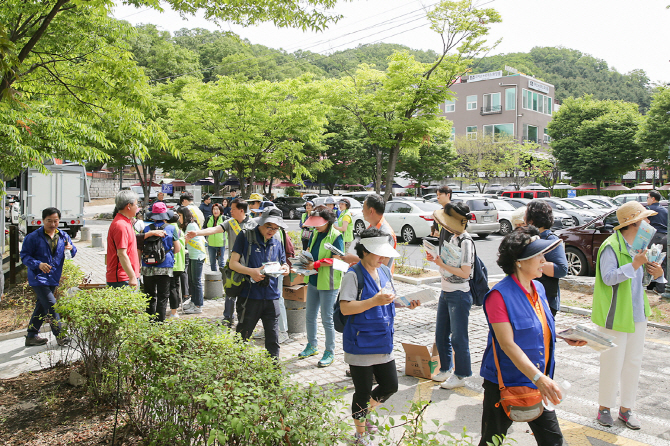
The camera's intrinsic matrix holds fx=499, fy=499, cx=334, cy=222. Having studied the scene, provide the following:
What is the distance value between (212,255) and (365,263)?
7.65 m

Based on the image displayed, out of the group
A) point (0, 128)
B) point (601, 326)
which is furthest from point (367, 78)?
point (601, 326)

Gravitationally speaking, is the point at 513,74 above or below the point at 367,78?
above

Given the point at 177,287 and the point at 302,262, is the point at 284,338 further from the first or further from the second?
the point at 177,287

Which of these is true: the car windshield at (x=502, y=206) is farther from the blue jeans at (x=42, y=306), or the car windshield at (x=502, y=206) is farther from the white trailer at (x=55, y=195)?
the blue jeans at (x=42, y=306)

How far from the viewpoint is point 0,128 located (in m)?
6.29

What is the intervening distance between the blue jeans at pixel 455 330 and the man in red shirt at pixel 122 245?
11.0 ft

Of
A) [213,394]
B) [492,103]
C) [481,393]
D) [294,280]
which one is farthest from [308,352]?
[492,103]

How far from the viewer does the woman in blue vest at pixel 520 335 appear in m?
2.78

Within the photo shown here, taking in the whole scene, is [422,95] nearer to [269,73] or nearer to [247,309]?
[247,309]

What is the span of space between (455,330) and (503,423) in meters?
1.93

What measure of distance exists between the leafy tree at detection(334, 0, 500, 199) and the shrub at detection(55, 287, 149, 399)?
50.8ft

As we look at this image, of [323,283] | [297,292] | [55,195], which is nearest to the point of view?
[323,283]

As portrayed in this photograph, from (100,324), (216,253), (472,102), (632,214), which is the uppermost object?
(472,102)

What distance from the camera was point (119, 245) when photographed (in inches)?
215
